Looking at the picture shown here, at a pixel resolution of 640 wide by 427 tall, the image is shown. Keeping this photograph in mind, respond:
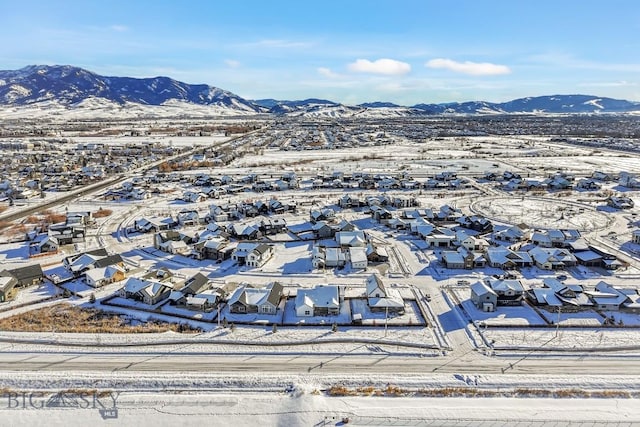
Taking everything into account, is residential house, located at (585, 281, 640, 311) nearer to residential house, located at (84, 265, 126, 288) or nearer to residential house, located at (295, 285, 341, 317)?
residential house, located at (295, 285, 341, 317)

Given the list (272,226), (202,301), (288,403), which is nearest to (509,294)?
(288,403)

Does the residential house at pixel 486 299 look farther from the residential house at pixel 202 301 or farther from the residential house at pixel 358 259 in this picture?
the residential house at pixel 202 301

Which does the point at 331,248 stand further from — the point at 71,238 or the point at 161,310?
the point at 71,238

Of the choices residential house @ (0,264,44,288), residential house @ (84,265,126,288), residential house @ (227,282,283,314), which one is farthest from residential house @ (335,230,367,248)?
residential house @ (0,264,44,288)

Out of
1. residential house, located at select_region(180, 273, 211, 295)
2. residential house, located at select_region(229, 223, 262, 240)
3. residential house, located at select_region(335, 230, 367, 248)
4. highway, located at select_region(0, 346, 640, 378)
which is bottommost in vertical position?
highway, located at select_region(0, 346, 640, 378)

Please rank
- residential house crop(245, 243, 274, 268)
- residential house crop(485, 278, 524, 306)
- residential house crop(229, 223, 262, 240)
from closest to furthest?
residential house crop(485, 278, 524, 306), residential house crop(245, 243, 274, 268), residential house crop(229, 223, 262, 240)

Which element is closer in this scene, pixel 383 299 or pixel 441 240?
pixel 383 299

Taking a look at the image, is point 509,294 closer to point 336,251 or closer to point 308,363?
point 336,251

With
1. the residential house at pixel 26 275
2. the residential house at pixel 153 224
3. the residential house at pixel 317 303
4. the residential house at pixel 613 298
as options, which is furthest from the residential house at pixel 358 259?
the residential house at pixel 26 275

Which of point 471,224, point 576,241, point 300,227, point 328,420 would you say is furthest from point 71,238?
point 576,241
